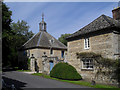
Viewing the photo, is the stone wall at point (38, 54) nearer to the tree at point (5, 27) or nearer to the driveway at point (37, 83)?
the tree at point (5, 27)

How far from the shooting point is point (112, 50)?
1351 cm

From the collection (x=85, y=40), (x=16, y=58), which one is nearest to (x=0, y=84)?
(x=85, y=40)

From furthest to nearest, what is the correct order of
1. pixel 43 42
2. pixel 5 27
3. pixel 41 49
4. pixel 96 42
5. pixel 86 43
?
1. pixel 43 42
2. pixel 41 49
3. pixel 5 27
4. pixel 86 43
5. pixel 96 42

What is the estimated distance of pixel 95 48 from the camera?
603 inches

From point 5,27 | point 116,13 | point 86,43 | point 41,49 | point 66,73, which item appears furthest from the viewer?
point 41,49

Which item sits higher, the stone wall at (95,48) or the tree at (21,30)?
the tree at (21,30)

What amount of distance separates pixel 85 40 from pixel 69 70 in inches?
175

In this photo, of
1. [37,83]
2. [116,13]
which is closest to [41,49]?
[37,83]

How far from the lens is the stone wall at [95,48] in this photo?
1366 centimetres

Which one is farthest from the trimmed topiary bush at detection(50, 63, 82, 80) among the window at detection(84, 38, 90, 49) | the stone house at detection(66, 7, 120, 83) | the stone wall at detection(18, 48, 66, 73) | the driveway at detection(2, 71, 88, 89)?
the stone wall at detection(18, 48, 66, 73)

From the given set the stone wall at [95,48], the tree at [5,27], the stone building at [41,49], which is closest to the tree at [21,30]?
the stone building at [41,49]

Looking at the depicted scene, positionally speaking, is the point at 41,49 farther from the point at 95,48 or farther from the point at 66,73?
the point at 95,48

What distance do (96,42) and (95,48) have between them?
2.40ft

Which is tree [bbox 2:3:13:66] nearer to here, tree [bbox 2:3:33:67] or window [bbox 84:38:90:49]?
tree [bbox 2:3:33:67]
